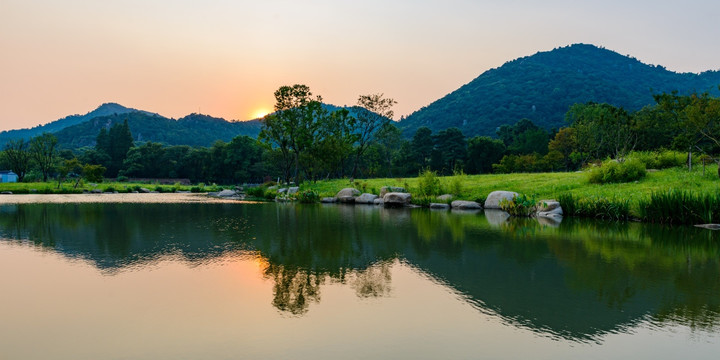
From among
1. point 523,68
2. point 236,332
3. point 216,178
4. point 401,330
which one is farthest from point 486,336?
point 523,68

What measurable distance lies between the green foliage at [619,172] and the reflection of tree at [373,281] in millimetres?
24114

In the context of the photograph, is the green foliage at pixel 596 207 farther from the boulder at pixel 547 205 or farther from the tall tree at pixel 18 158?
the tall tree at pixel 18 158

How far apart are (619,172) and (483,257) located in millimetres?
21633

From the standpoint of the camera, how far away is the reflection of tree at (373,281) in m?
8.77

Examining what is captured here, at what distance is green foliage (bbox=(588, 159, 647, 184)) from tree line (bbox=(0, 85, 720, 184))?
3273mm

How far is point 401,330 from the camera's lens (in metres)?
6.58

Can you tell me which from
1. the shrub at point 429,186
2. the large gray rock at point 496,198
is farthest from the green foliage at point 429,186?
the large gray rock at point 496,198

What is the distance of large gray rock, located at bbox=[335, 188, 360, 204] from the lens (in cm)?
3953

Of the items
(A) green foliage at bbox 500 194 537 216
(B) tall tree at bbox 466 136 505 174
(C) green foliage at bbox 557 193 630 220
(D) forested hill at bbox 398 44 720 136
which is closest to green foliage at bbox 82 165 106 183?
(A) green foliage at bbox 500 194 537 216

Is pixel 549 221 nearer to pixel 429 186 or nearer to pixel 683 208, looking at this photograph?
pixel 683 208

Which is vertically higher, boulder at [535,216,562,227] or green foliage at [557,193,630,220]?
green foliage at [557,193,630,220]

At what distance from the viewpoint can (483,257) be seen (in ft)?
41.0

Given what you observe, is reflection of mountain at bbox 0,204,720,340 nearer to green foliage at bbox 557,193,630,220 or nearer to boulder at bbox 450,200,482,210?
green foliage at bbox 557,193,630,220

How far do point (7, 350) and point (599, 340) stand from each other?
8749 mm
